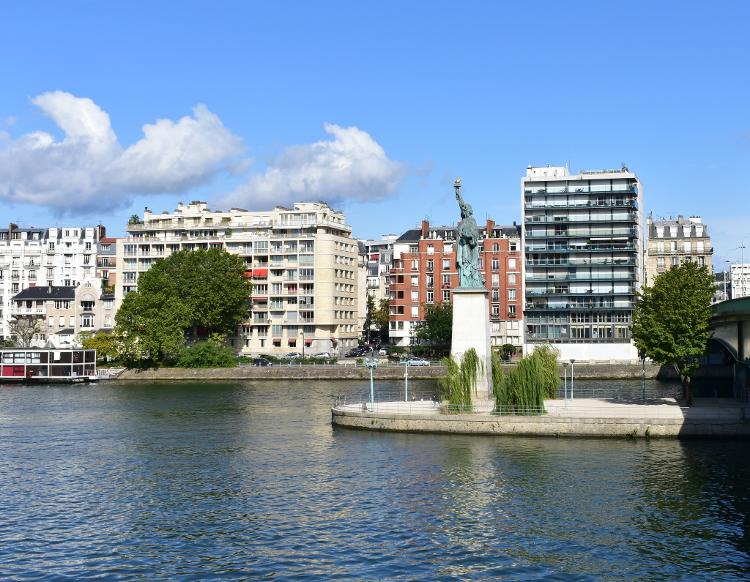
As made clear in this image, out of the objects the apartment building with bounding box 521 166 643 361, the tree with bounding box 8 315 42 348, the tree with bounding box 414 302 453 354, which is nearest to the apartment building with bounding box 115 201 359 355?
the tree with bounding box 8 315 42 348

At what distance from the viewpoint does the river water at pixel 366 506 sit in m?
34.8

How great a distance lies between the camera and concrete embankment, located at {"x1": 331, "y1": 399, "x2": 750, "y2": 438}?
2343 inches

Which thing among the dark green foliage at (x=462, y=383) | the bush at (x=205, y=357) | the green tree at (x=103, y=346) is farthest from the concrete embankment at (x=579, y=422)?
the green tree at (x=103, y=346)

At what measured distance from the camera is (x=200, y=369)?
455 feet

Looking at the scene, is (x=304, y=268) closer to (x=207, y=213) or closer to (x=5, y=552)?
(x=207, y=213)

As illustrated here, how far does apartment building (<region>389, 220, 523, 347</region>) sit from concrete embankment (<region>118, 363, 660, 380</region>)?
2263 cm

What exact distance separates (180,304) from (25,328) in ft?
149

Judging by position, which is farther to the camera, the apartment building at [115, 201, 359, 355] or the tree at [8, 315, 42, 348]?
the tree at [8, 315, 42, 348]

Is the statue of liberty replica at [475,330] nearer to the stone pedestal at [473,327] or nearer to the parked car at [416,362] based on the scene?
the stone pedestal at [473,327]

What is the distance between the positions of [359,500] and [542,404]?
22474mm

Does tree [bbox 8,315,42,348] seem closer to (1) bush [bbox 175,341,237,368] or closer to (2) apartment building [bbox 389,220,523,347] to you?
(1) bush [bbox 175,341,237,368]

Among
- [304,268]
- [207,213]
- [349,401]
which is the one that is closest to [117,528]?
[349,401]

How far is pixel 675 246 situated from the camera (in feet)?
586

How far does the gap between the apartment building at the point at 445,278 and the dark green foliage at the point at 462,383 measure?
293 feet
